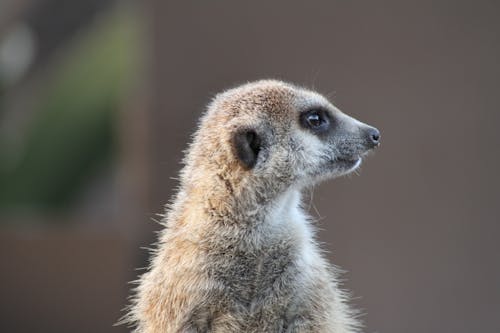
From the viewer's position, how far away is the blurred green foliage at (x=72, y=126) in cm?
884

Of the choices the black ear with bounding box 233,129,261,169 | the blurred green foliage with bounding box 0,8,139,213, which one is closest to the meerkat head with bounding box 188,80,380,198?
the black ear with bounding box 233,129,261,169

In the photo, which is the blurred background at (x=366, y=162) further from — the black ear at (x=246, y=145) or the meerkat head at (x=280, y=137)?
the black ear at (x=246, y=145)

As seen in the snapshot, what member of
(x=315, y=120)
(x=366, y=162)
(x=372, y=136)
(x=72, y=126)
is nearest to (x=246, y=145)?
(x=315, y=120)

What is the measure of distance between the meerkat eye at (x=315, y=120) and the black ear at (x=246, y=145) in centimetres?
18

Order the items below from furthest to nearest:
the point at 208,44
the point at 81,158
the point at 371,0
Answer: the point at 81,158, the point at 208,44, the point at 371,0

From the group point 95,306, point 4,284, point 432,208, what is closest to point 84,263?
point 95,306

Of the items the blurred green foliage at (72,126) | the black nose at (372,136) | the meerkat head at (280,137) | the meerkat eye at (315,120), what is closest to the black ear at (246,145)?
the meerkat head at (280,137)

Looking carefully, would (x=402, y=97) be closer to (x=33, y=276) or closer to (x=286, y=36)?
(x=286, y=36)

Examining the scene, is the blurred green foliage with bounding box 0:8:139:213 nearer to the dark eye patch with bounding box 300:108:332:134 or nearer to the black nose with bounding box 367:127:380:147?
the dark eye patch with bounding box 300:108:332:134

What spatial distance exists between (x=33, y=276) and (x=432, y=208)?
149 inches

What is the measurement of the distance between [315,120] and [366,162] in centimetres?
265

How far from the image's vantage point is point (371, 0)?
5352mm

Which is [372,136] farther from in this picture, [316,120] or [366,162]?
[366,162]

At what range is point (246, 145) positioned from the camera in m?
2.42
